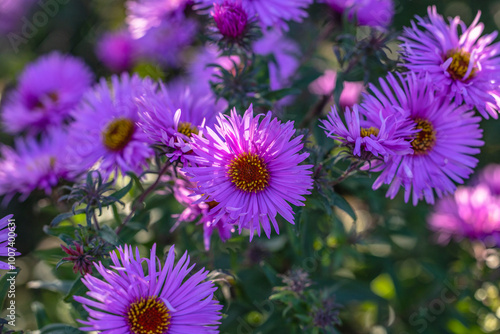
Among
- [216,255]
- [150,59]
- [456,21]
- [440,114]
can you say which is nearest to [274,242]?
[216,255]

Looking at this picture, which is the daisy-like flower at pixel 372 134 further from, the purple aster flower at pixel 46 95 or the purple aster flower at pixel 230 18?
the purple aster flower at pixel 46 95

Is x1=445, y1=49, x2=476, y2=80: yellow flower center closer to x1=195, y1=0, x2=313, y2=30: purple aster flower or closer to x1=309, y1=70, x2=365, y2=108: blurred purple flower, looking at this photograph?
x1=195, y1=0, x2=313, y2=30: purple aster flower

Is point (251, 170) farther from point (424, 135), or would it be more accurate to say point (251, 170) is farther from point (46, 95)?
point (46, 95)

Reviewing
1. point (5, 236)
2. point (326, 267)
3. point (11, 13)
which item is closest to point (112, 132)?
point (5, 236)

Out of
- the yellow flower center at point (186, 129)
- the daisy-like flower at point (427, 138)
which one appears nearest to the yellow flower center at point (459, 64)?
the daisy-like flower at point (427, 138)

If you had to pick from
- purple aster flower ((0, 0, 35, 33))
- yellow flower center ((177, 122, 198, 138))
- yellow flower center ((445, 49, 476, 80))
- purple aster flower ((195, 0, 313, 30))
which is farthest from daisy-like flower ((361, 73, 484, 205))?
purple aster flower ((0, 0, 35, 33))

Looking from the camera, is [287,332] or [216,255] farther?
[216,255]

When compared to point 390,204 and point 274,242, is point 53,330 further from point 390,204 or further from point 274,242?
point 390,204
